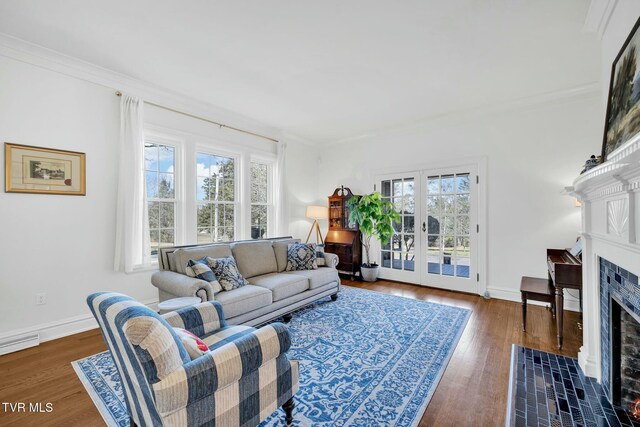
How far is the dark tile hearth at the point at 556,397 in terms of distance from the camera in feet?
5.59

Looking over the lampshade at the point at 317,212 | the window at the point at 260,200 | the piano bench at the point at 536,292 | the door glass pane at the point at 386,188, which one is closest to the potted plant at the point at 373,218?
the door glass pane at the point at 386,188

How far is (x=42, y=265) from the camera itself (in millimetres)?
2752

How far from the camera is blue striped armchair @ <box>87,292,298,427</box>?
3.60ft

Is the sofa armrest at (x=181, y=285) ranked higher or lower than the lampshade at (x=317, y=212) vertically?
lower

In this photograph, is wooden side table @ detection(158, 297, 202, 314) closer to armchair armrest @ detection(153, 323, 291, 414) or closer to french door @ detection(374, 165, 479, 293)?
armchair armrest @ detection(153, 323, 291, 414)

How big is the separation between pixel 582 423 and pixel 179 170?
4.54m

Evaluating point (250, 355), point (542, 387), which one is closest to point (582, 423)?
point (542, 387)

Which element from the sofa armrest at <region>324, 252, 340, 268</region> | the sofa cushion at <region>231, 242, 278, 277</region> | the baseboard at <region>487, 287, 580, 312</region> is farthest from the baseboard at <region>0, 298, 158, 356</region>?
the baseboard at <region>487, 287, 580, 312</region>

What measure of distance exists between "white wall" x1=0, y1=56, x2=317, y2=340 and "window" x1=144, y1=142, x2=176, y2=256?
0.41m

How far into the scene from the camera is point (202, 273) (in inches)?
108

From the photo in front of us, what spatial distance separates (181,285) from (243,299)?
580mm

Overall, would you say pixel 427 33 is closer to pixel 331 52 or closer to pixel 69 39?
pixel 331 52

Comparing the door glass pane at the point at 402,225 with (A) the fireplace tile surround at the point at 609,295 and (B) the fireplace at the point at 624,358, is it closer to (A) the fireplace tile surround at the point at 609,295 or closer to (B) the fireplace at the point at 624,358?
(A) the fireplace tile surround at the point at 609,295

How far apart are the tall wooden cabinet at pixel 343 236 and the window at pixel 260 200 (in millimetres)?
1284
